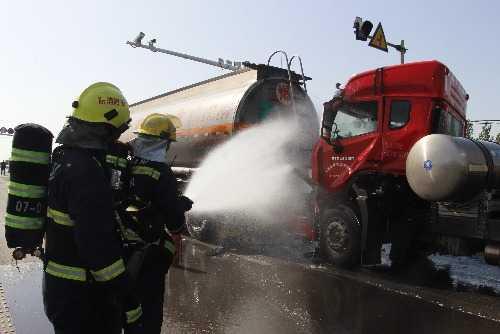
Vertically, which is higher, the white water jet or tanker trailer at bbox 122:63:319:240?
tanker trailer at bbox 122:63:319:240

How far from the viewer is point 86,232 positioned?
217 cm

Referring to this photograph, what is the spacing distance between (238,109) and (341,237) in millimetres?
3381

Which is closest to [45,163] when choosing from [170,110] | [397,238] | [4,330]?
[4,330]

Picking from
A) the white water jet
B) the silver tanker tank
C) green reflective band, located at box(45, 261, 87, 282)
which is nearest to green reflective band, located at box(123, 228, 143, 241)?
green reflective band, located at box(45, 261, 87, 282)

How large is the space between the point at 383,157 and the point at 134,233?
490 centimetres

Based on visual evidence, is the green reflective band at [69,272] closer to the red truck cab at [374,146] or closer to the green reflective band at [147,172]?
the green reflective band at [147,172]

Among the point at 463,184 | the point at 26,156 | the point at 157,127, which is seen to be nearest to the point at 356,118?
the point at 463,184

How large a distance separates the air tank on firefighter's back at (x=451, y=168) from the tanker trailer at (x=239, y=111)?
112 inches

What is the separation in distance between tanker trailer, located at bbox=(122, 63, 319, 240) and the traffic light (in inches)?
118

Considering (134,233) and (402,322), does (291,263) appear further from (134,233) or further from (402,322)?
(134,233)

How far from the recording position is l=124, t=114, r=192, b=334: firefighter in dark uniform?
3262 mm

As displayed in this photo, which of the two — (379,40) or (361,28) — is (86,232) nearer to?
(361,28)

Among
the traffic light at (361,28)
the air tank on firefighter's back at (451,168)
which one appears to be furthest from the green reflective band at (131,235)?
the traffic light at (361,28)

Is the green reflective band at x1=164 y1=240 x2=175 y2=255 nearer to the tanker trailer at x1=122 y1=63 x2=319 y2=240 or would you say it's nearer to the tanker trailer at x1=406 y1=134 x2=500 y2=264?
the tanker trailer at x1=406 y1=134 x2=500 y2=264
